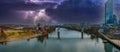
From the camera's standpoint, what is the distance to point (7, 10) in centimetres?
1097

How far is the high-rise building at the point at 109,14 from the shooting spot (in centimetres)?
1176

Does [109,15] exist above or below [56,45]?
above

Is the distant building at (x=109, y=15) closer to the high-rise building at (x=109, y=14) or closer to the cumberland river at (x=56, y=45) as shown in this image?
the high-rise building at (x=109, y=14)

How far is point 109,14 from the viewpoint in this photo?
12.5m

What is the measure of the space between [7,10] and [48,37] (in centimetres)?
371

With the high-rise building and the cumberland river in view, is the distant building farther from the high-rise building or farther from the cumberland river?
the cumberland river

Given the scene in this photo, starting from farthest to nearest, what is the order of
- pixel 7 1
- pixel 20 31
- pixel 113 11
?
pixel 20 31
pixel 113 11
pixel 7 1

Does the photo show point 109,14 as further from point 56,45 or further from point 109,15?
point 56,45

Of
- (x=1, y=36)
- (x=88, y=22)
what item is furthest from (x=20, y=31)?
(x=88, y=22)

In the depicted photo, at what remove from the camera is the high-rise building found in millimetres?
11765

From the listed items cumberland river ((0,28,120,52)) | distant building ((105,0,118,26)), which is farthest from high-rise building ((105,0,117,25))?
cumberland river ((0,28,120,52))

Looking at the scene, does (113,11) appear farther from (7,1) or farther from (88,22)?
(7,1)

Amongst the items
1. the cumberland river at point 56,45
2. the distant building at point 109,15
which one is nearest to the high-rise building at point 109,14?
the distant building at point 109,15

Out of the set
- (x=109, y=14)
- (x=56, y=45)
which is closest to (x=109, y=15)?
(x=109, y=14)
